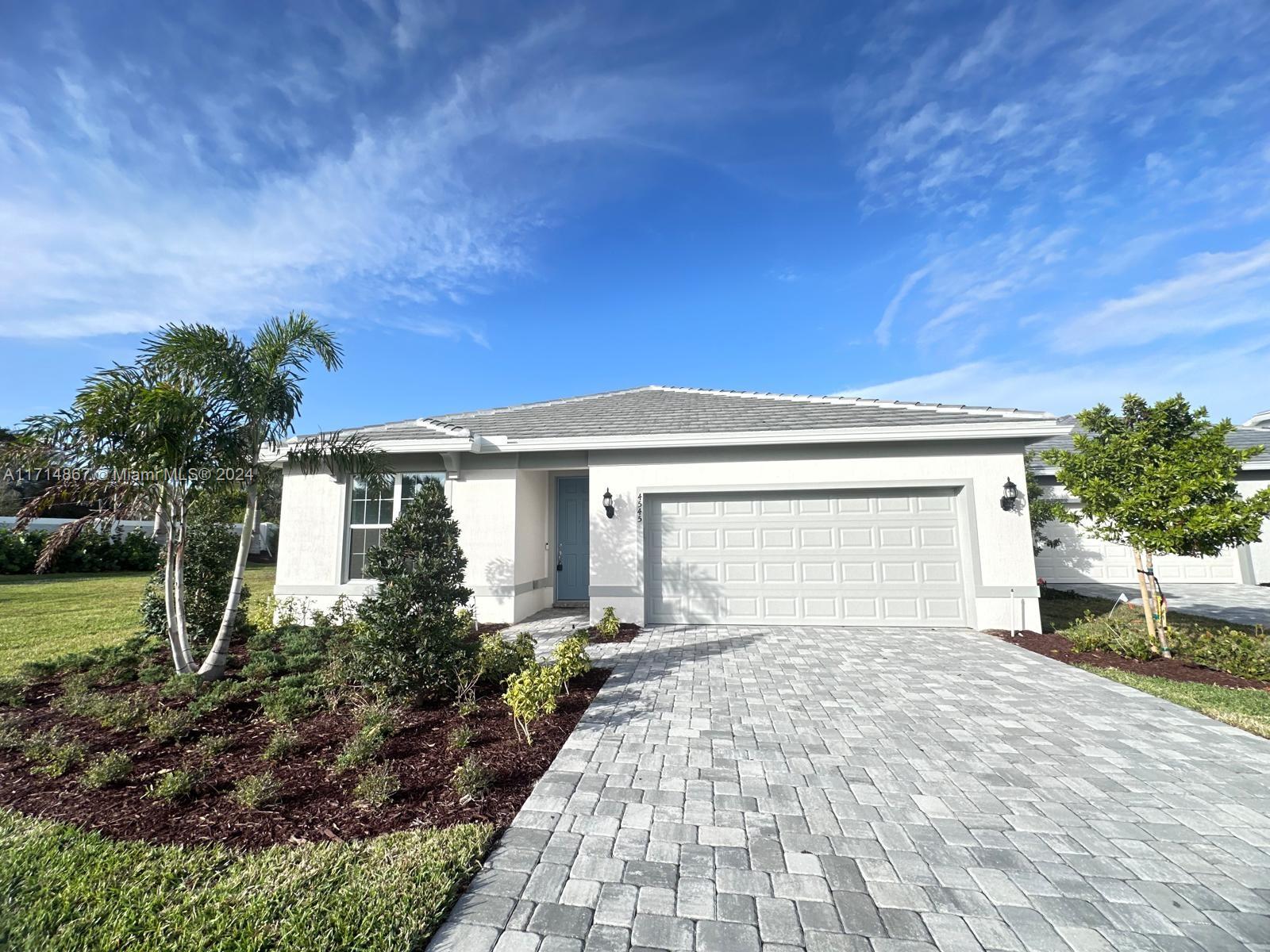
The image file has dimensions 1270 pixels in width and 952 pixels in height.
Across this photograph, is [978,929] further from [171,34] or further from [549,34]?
[171,34]

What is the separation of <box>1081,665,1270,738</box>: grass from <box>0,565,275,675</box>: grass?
1290 cm

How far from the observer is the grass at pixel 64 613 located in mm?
7453

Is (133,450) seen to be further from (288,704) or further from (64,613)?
(64,613)

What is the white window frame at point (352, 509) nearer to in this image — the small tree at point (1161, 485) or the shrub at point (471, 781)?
the shrub at point (471, 781)

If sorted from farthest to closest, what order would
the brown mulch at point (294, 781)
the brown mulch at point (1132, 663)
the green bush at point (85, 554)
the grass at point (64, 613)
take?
the green bush at point (85, 554)
the grass at point (64, 613)
the brown mulch at point (1132, 663)
the brown mulch at point (294, 781)

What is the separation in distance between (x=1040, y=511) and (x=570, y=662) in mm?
11197

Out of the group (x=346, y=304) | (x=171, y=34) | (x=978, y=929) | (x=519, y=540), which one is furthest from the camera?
(x=346, y=304)

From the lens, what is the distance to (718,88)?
785cm

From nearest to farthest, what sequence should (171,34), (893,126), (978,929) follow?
(978,929) < (171,34) < (893,126)

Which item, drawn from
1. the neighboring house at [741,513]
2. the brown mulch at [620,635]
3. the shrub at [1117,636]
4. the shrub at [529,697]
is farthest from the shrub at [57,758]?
the shrub at [1117,636]

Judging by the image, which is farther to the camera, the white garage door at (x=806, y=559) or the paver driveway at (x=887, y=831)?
the white garage door at (x=806, y=559)

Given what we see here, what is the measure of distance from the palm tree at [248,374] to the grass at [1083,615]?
1110 cm

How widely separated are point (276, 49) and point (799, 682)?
10.3 meters

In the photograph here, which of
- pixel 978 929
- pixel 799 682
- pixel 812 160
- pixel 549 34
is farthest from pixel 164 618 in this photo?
pixel 812 160
